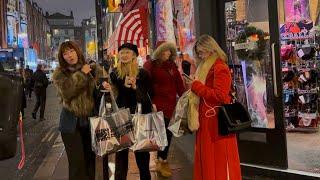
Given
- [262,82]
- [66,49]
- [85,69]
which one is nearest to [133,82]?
[85,69]

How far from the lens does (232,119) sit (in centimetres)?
529

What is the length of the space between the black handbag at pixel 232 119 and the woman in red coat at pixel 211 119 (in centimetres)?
8

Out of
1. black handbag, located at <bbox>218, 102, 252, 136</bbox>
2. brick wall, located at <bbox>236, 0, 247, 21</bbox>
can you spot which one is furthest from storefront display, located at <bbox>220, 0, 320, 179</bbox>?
black handbag, located at <bbox>218, 102, 252, 136</bbox>

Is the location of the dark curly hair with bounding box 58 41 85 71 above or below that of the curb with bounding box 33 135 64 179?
above

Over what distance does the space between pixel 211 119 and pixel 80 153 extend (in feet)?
4.76

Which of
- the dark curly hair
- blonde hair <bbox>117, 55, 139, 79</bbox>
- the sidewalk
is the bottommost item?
the sidewalk

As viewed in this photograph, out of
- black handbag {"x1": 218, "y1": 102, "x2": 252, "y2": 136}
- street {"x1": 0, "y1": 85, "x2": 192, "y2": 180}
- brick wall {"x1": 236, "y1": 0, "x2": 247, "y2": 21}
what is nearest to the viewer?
black handbag {"x1": 218, "y1": 102, "x2": 252, "y2": 136}

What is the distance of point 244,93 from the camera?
24.2ft

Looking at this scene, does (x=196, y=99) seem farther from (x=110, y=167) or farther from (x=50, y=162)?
(x=50, y=162)

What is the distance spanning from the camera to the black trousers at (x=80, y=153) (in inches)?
212

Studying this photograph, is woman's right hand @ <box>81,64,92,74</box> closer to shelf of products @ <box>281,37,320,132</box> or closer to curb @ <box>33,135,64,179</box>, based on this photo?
curb @ <box>33,135,64,179</box>

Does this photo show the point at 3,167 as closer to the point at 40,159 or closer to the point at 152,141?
the point at 40,159

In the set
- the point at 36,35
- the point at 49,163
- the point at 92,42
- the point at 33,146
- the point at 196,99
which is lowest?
the point at 49,163

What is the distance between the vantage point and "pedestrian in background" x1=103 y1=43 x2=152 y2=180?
5746 millimetres
